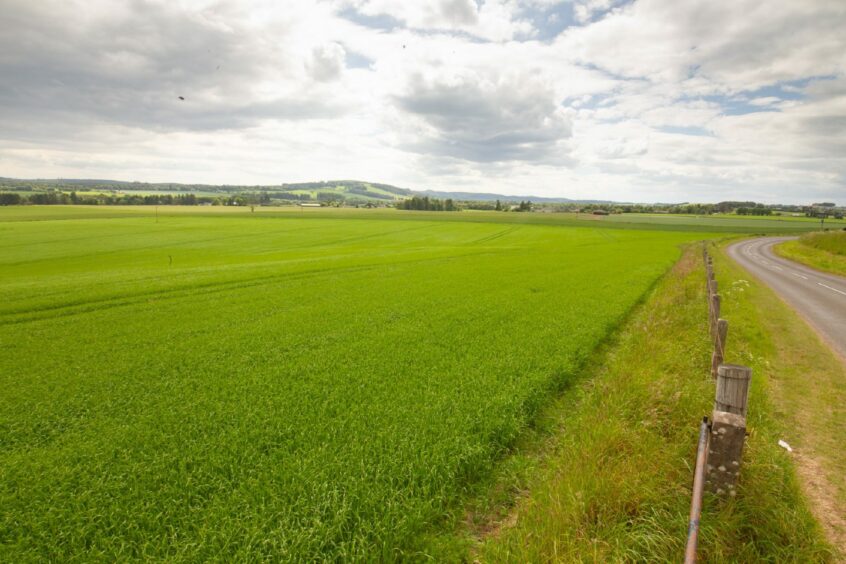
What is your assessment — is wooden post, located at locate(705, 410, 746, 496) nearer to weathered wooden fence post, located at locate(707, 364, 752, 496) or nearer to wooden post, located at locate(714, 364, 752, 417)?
weathered wooden fence post, located at locate(707, 364, 752, 496)

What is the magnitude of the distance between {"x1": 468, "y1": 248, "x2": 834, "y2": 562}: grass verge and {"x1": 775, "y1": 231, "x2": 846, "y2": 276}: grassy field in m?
37.8

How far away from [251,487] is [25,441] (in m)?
5.30

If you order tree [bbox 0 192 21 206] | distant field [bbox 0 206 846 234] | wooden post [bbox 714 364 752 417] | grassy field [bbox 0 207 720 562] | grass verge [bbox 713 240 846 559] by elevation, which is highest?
tree [bbox 0 192 21 206]

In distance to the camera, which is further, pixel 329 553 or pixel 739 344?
pixel 739 344

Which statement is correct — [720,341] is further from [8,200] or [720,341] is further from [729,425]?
[8,200]

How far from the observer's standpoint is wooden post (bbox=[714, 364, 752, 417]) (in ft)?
16.5

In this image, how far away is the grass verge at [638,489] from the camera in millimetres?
5137

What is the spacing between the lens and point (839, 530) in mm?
5625

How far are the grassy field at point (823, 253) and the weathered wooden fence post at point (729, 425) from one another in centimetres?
4097

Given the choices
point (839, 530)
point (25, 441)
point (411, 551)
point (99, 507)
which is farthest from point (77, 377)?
point (839, 530)

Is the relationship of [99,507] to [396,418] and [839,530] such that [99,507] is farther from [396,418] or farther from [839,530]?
[839,530]

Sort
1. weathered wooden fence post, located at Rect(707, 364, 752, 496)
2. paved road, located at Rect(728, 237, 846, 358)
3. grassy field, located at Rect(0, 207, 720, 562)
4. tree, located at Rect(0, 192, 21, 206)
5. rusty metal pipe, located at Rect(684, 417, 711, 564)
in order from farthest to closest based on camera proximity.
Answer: tree, located at Rect(0, 192, 21, 206)
paved road, located at Rect(728, 237, 846, 358)
grassy field, located at Rect(0, 207, 720, 562)
weathered wooden fence post, located at Rect(707, 364, 752, 496)
rusty metal pipe, located at Rect(684, 417, 711, 564)

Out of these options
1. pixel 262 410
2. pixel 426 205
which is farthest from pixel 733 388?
pixel 426 205

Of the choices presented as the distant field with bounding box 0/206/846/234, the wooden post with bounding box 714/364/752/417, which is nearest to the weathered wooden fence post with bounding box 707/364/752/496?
the wooden post with bounding box 714/364/752/417
